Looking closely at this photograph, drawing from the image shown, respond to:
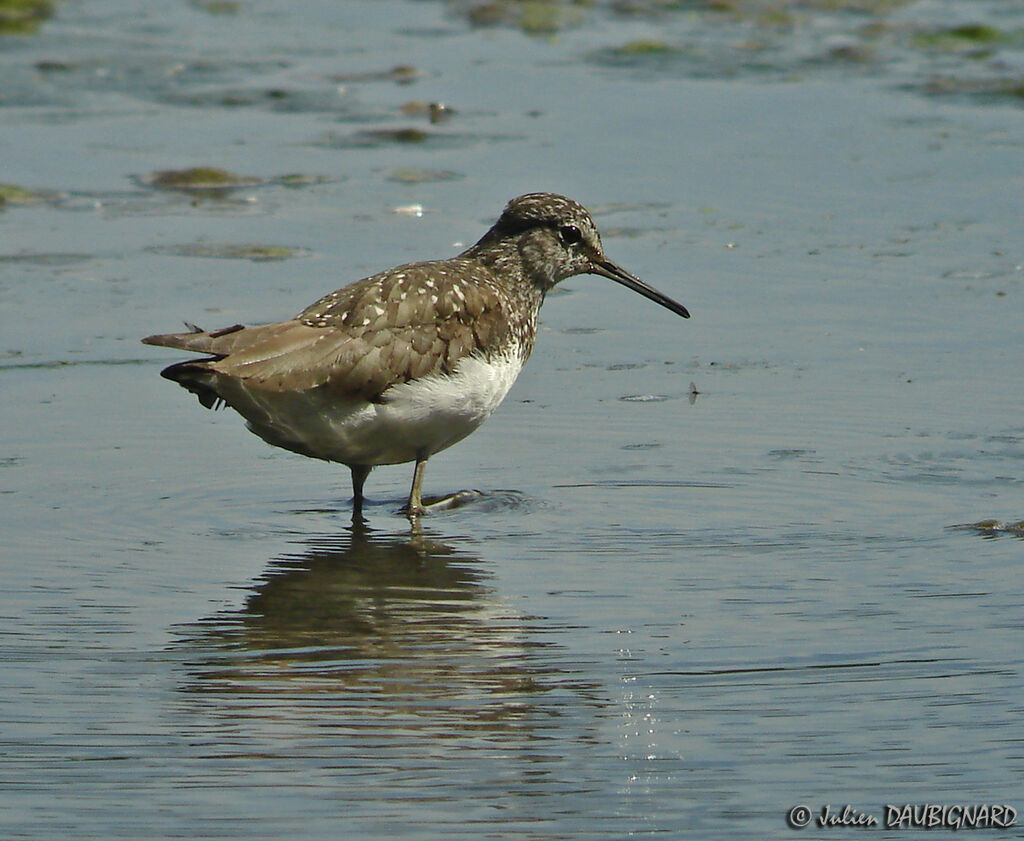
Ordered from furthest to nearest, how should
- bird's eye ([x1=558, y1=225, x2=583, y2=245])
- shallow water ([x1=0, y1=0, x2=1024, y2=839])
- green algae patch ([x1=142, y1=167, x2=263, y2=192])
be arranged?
green algae patch ([x1=142, y1=167, x2=263, y2=192]) < bird's eye ([x1=558, y1=225, x2=583, y2=245]) < shallow water ([x1=0, y1=0, x2=1024, y2=839])

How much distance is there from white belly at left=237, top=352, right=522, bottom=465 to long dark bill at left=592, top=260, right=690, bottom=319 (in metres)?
1.05

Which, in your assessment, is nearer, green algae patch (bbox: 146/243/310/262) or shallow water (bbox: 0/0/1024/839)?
shallow water (bbox: 0/0/1024/839)

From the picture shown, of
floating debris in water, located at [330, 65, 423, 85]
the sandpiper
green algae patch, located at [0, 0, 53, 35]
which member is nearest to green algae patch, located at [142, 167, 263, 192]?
floating debris in water, located at [330, 65, 423, 85]

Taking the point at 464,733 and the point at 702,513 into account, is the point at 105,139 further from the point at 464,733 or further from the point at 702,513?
the point at 464,733

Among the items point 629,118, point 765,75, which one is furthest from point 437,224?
point 765,75

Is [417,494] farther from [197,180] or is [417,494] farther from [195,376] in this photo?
[197,180]

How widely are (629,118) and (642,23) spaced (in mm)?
5002

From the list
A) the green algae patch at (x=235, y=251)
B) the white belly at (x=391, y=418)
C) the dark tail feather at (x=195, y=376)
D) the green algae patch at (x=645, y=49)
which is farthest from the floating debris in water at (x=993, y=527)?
the green algae patch at (x=645, y=49)

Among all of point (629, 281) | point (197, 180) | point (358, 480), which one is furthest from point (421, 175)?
point (358, 480)

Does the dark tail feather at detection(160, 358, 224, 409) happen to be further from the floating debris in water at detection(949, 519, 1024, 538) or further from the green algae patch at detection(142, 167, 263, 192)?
the green algae patch at detection(142, 167, 263, 192)

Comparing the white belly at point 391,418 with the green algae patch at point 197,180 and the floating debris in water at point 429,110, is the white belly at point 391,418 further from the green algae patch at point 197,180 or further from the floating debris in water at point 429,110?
the floating debris in water at point 429,110

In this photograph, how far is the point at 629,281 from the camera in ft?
26.4

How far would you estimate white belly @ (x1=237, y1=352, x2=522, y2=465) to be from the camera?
6.68 meters

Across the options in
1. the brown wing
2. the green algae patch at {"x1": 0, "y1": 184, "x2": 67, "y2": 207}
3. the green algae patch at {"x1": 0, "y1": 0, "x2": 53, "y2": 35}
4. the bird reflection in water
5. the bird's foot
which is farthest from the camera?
the green algae patch at {"x1": 0, "y1": 0, "x2": 53, "y2": 35}
